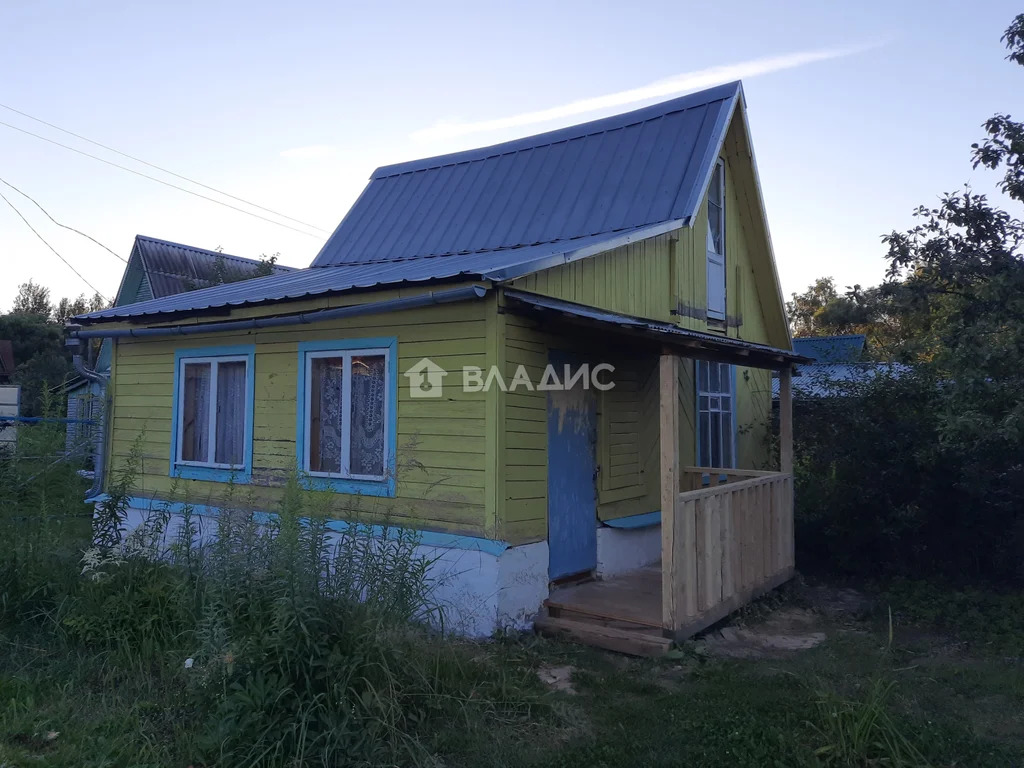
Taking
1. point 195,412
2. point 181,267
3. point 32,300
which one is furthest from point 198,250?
point 32,300

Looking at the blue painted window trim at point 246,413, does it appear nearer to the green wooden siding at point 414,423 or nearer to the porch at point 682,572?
the green wooden siding at point 414,423

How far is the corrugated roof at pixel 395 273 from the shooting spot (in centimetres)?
662

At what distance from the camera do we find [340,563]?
474 cm

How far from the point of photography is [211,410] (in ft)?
29.5

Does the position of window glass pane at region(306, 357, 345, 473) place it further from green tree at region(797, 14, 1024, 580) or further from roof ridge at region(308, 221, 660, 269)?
green tree at region(797, 14, 1024, 580)

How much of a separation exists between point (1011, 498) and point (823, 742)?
5.59m

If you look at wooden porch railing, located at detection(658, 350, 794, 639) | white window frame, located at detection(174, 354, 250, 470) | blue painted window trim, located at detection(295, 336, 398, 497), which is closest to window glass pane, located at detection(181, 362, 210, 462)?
white window frame, located at detection(174, 354, 250, 470)

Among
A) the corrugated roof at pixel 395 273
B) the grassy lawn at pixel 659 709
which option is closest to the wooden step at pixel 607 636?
the grassy lawn at pixel 659 709

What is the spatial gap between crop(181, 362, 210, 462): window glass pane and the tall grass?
341 cm

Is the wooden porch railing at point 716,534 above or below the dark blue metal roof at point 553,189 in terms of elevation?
below

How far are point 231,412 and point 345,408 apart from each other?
6.56ft

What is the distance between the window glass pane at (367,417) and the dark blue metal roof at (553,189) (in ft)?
8.71

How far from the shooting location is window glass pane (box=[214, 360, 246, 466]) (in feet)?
28.7

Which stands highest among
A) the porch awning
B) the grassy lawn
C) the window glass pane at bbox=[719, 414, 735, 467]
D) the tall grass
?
the porch awning
